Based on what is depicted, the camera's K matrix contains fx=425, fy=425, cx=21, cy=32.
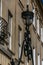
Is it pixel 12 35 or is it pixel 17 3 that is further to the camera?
pixel 17 3

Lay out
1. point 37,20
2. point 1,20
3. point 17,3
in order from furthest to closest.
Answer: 1. point 37,20
2. point 17,3
3. point 1,20

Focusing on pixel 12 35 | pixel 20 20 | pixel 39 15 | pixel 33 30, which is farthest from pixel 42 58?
pixel 12 35

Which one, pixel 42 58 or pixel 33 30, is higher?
pixel 33 30

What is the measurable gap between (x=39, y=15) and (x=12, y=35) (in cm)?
1827

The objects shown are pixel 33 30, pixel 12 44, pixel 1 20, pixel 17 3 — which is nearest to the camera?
pixel 1 20

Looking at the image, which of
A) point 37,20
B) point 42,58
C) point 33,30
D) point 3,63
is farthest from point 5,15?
point 42,58

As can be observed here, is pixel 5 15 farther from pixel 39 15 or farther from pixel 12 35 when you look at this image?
pixel 39 15

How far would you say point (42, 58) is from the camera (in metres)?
44.6

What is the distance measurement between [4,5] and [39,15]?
2118 centimetres

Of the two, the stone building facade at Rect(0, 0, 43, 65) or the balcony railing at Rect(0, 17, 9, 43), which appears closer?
the balcony railing at Rect(0, 17, 9, 43)

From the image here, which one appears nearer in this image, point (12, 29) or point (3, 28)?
point (3, 28)

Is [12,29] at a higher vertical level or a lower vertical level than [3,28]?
lower

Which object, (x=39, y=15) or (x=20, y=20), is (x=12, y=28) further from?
(x=39, y=15)

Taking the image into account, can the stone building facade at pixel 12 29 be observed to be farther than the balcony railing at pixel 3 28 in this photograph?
Yes
